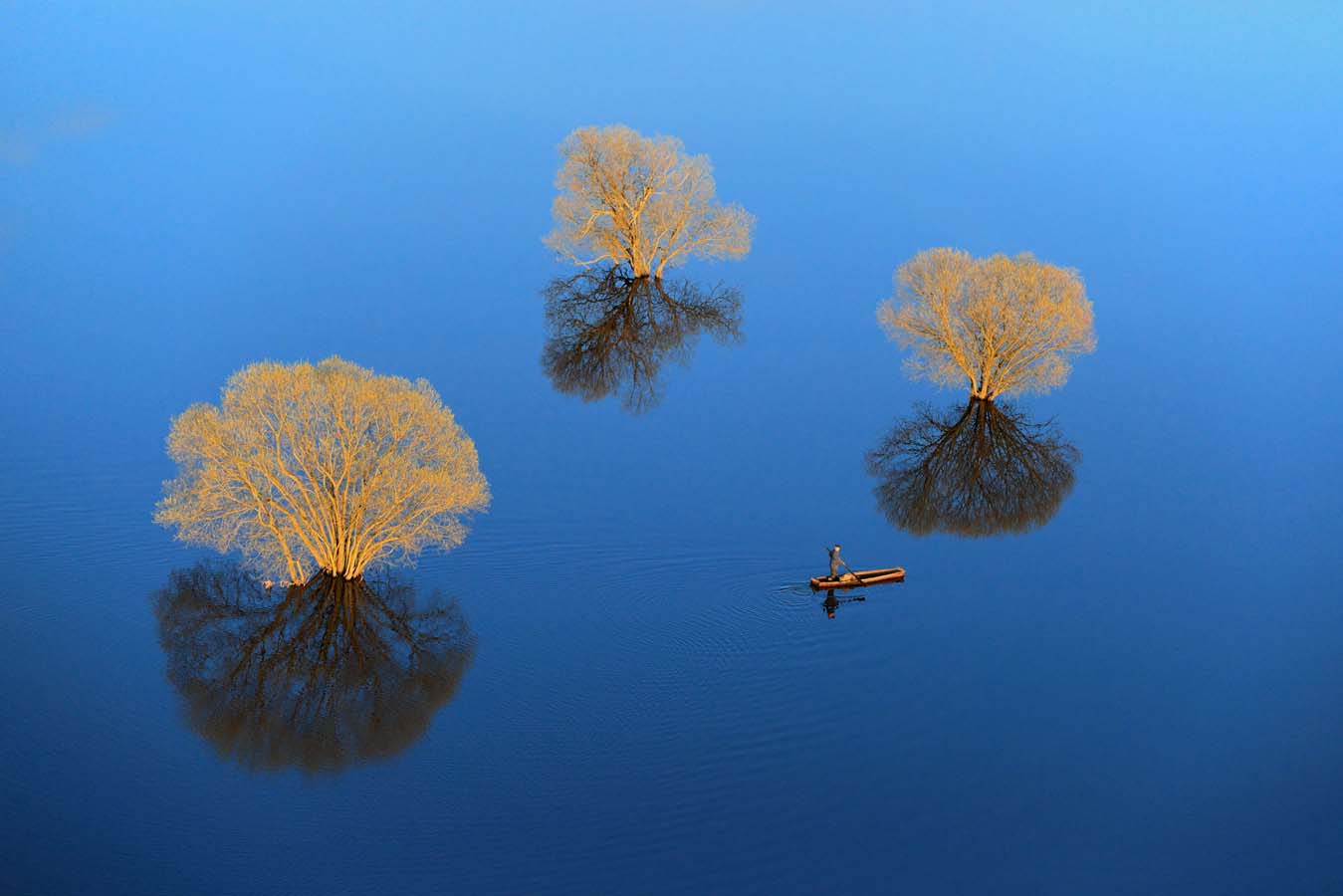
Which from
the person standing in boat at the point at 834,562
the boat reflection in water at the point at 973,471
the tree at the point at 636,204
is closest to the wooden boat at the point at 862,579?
the person standing in boat at the point at 834,562

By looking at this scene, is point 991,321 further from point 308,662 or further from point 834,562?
point 308,662

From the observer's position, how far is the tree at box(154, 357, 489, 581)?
43281 millimetres

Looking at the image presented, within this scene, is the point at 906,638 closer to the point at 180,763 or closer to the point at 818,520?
the point at 818,520

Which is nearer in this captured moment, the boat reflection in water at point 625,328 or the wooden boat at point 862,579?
the wooden boat at point 862,579

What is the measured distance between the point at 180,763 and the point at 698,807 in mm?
10830

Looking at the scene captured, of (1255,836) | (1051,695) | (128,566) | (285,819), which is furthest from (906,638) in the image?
(128,566)

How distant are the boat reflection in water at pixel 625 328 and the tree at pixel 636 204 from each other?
1351 mm

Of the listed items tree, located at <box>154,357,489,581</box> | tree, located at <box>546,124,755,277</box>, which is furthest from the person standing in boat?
tree, located at <box>546,124,755,277</box>

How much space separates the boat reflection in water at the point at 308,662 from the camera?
3816cm

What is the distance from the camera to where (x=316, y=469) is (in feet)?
144

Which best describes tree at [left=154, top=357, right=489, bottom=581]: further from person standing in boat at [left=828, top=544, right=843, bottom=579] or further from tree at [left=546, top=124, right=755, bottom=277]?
tree at [left=546, top=124, right=755, bottom=277]

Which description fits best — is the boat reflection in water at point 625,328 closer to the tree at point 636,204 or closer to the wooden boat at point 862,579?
the tree at point 636,204

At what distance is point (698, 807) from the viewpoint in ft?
117

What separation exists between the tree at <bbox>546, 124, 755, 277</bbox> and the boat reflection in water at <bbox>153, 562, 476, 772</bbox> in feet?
78.6
